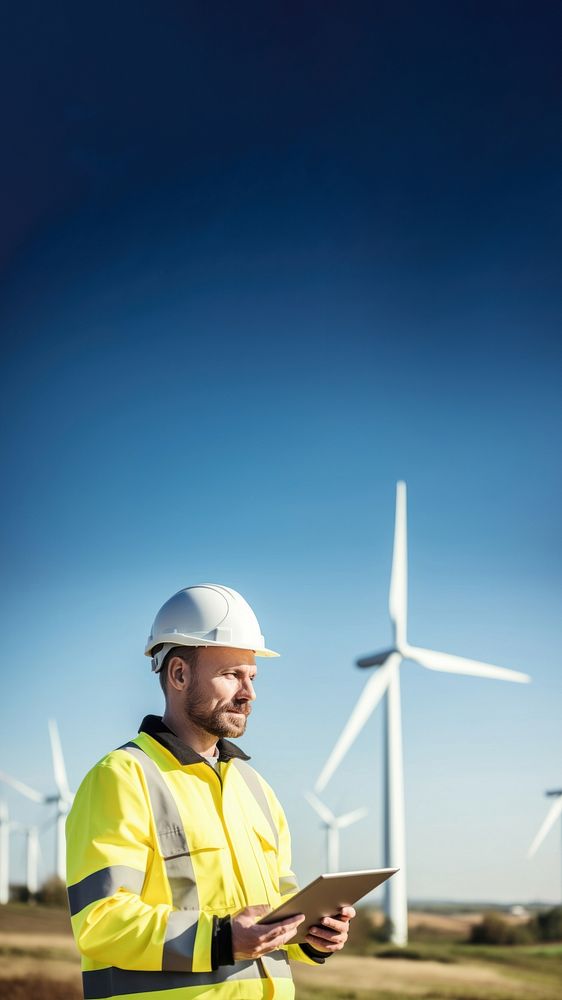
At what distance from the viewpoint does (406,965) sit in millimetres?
33281

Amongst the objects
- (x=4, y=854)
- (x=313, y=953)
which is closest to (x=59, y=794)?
(x=4, y=854)

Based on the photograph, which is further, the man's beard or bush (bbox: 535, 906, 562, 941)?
bush (bbox: 535, 906, 562, 941)

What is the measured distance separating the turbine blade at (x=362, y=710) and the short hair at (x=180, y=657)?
63.2ft

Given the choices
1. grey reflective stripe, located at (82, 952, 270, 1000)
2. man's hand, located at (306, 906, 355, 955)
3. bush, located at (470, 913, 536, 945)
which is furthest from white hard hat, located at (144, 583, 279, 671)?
bush, located at (470, 913, 536, 945)

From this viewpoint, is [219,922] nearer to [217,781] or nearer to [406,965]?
[217,781]

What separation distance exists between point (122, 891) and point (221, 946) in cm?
33

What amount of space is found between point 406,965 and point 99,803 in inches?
1287

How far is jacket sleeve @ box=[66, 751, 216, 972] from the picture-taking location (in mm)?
3283

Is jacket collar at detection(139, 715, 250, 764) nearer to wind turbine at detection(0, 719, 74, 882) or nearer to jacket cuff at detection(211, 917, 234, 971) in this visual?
jacket cuff at detection(211, 917, 234, 971)

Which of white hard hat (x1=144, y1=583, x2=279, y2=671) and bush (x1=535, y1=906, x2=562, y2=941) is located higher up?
white hard hat (x1=144, y1=583, x2=279, y2=671)

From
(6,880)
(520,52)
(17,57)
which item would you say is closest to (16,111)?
(17,57)

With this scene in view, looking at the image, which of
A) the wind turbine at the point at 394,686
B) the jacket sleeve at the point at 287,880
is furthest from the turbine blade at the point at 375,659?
the jacket sleeve at the point at 287,880

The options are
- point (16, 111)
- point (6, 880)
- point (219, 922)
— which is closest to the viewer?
point (219, 922)

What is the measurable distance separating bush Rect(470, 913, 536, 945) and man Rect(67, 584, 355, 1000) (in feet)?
113
